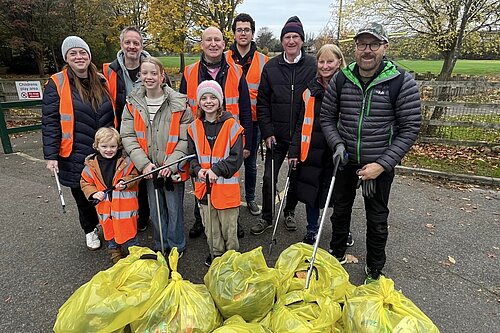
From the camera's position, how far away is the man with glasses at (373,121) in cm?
272

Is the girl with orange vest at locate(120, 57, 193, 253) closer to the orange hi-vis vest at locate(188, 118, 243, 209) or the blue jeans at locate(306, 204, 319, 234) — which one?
the orange hi-vis vest at locate(188, 118, 243, 209)

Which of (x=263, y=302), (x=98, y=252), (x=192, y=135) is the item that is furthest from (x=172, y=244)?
(x=263, y=302)

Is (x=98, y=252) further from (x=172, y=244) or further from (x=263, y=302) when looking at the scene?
(x=263, y=302)

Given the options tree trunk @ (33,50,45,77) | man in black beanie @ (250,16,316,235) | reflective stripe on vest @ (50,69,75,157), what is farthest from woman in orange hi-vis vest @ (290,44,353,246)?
tree trunk @ (33,50,45,77)

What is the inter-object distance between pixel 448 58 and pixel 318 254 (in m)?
7.72

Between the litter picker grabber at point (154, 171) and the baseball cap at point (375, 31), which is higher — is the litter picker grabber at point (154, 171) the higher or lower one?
the lower one

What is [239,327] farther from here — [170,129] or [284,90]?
[284,90]

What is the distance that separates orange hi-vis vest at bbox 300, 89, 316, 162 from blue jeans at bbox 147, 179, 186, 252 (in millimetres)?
1249

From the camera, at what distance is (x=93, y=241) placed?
12.4 ft

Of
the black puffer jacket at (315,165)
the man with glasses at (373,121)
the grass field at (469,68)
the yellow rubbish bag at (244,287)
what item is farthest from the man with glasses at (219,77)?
the grass field at (469,68)

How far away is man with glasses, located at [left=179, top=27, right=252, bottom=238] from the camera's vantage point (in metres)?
3.42

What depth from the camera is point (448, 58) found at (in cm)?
837

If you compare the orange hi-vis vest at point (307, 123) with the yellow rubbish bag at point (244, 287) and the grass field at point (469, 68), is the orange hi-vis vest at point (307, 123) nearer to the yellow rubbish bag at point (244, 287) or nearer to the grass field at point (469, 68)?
the yellow rubbish bag at point (244, 287)

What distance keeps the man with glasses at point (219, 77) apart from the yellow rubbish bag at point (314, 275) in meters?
1.53
